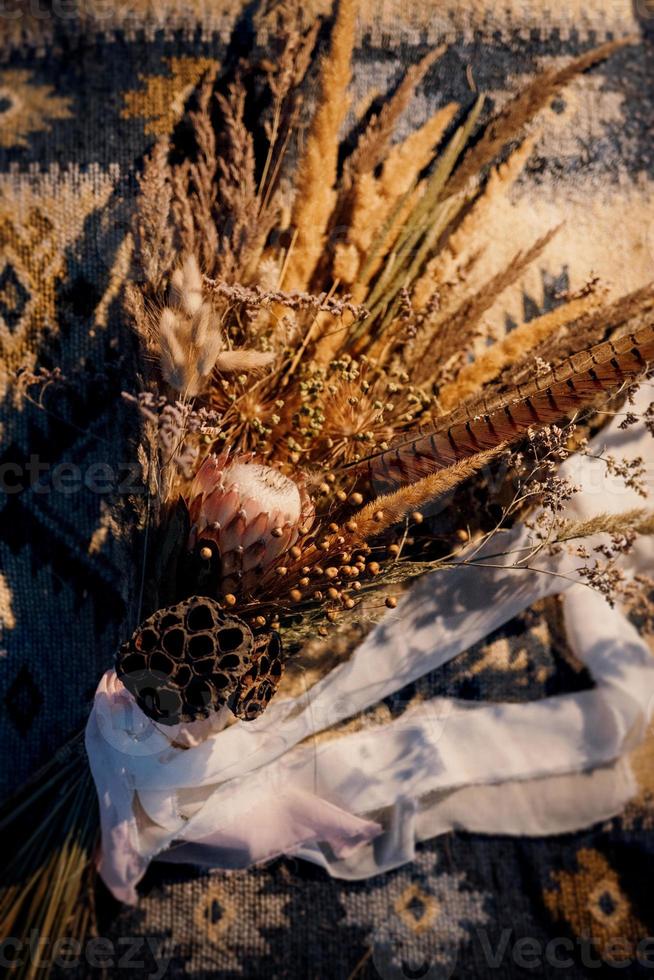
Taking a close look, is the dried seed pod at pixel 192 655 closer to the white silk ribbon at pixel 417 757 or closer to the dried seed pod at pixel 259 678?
the dried seed pod at pixel 259 678

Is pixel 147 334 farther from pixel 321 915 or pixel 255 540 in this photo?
pixel 321 915

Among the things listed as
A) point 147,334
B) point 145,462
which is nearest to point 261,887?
point 145,462

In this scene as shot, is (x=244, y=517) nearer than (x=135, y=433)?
Yes

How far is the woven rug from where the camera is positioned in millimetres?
995

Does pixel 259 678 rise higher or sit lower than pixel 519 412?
lower

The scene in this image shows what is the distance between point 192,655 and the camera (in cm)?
67

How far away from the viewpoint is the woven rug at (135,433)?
100 centimetres

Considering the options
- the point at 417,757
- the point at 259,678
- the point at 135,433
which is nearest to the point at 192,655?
the point at 259,678

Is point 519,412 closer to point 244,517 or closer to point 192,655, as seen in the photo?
point 244,517

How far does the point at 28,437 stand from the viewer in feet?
3.42

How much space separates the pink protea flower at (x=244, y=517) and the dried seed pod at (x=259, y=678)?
0.07 metres

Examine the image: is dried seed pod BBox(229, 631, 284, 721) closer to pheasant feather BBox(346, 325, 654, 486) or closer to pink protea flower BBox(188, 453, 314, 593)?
pink protea flower BBox(188, 453, 314, 593)

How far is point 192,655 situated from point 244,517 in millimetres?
142

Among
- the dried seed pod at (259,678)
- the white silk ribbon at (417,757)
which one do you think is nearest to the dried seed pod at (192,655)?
the dried seed pod at (259,678)
